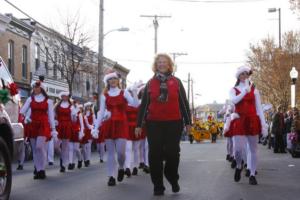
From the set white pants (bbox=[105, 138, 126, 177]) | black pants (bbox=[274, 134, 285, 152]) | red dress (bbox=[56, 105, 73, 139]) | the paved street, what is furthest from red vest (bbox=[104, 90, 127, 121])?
black pants (bbox=[274, 134, 285, 152])

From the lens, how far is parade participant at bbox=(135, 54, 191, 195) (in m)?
8.55

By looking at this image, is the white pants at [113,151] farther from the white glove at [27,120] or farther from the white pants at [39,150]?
the white glove at [27,120]

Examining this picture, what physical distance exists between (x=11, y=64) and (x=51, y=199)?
25.7 m

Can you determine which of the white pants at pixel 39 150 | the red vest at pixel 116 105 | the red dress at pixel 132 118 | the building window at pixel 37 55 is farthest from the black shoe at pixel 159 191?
the building window at pixel 37 55

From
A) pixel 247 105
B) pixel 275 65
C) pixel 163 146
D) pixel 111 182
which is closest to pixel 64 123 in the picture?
pixel 111 182

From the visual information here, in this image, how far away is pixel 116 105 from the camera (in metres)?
10.5

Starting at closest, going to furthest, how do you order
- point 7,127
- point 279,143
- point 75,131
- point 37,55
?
1. point 7,127
2. point 75,131
3. point 279,143
4. point 37,55

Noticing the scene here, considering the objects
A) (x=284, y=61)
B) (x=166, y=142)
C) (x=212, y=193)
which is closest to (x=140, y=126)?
(x=166, y=142)

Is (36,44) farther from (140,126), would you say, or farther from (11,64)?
(140,126)

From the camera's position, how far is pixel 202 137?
4162 centimetres

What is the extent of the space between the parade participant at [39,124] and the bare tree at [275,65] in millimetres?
33577

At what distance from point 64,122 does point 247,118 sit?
558 cm

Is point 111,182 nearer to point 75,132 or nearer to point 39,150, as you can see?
point 39,150

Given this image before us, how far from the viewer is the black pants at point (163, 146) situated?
8547 mm
